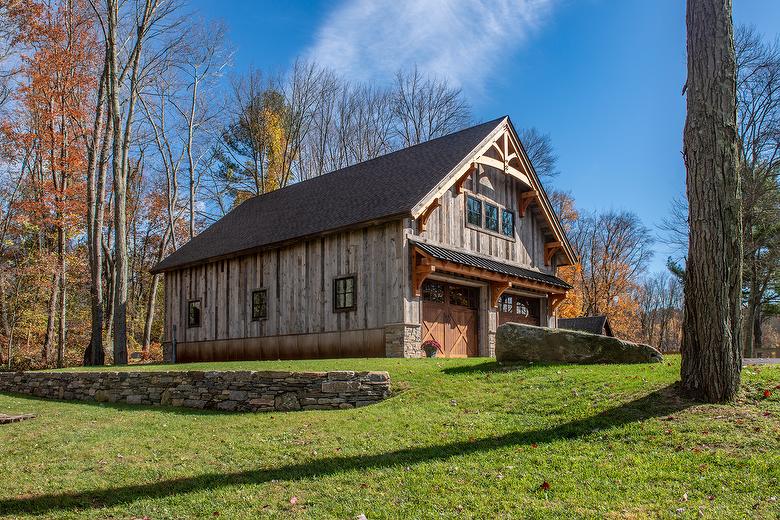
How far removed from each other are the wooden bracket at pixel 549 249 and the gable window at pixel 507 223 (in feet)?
8.32

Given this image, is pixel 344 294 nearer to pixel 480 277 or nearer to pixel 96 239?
pixel 480 277

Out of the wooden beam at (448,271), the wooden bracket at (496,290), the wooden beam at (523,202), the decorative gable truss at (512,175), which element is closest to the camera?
the wooden beam at (448,271)

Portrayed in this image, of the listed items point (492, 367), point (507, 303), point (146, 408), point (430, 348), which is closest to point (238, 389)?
point (146, 408)

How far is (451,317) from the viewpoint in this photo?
17.7m

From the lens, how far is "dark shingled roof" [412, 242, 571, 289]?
1550 cm

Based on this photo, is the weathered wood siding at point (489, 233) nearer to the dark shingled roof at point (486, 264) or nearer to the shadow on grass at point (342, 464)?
the dark shingled roof at point (486, 264)

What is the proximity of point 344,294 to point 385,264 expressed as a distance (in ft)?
5.72

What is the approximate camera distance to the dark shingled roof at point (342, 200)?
16688 mm

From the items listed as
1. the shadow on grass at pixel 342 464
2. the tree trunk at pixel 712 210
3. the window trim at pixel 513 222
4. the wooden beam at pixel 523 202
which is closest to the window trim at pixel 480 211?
the window trim at pixel 513 222

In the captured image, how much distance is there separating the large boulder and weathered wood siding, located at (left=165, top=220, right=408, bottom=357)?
15.6ft

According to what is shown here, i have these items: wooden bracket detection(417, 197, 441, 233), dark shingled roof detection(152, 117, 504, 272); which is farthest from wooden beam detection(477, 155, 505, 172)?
wooden bracket detection(417, 197, 441, 233)

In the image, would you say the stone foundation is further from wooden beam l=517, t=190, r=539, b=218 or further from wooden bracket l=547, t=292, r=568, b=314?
wooden bracket l=547, t=292, r=568, b=314

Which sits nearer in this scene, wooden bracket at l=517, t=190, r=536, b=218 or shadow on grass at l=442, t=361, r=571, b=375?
shadow on grass at l=442, t=361, r=571, b=375

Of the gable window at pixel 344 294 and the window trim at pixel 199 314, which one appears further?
the window trim at pixel 199 314
